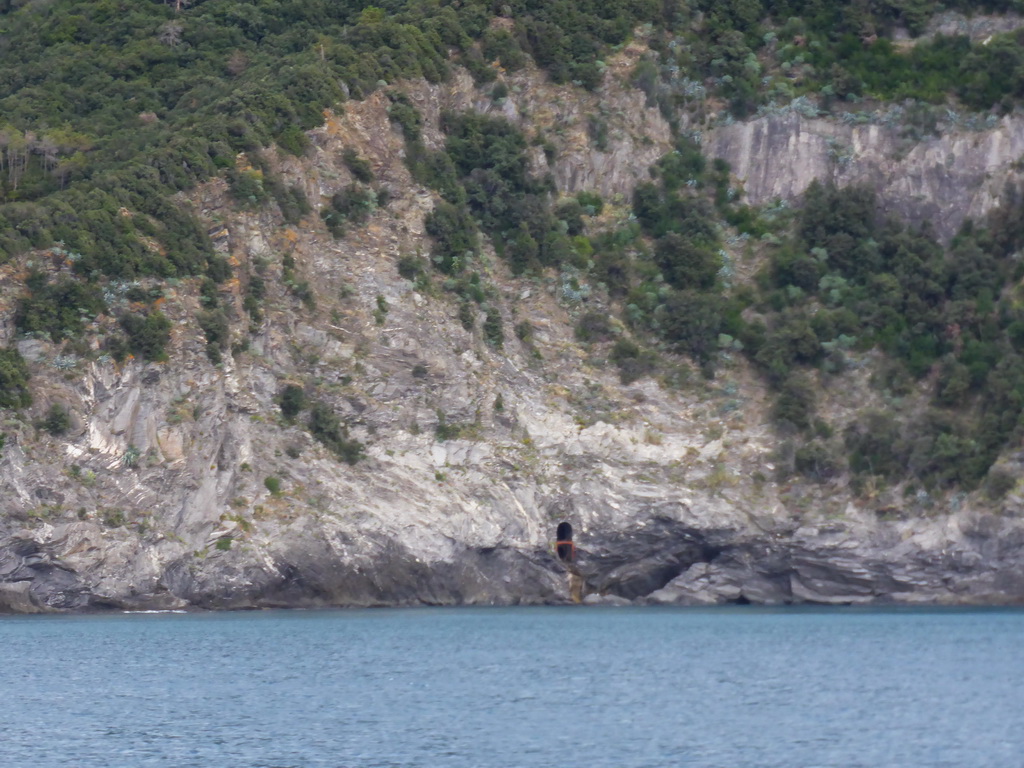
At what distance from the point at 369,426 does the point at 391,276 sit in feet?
22.5

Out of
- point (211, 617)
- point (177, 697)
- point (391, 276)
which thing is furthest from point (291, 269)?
point (177, 697)

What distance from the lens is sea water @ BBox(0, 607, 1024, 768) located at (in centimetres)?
2788

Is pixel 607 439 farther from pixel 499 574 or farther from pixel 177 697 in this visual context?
pixel 177 697

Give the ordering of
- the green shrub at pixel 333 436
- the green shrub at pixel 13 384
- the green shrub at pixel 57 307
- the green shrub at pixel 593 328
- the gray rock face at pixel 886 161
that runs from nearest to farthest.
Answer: the green shrub at pixel 13 384 → the green shrub at pixel 57 307 → the green shrub at pixel 333 436 → the green shrub at pixel 593 328 → the gray rock face at pixel 886 161

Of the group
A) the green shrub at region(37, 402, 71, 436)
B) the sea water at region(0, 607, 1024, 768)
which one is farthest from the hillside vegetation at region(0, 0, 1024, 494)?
the sea water at region(0, 607, 1024, 768)

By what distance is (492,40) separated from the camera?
7281cm

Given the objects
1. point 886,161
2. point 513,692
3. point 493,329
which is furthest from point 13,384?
point 886,161

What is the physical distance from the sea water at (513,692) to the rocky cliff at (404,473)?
3.44 meters

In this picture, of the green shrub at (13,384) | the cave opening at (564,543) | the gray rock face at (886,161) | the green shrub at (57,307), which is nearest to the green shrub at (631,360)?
the cave opening at (564,543)

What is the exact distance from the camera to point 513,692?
35.1 meters

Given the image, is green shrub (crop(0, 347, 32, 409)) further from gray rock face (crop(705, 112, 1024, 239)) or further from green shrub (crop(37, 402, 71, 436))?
gray rock face (crop(705, 112, 1024, 239))

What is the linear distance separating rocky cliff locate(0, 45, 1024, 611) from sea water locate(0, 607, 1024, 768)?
11.3ft

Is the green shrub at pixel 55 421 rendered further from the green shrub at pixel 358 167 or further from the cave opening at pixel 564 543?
the cave opening at pixel 564 543

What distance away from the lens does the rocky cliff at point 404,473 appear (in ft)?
179
